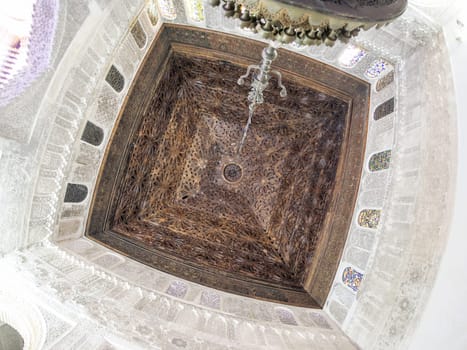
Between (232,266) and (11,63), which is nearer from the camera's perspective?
(11,63)

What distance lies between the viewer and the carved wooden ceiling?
3.71 m

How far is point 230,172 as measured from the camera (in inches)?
193

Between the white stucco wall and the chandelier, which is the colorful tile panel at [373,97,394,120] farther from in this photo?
the chandelier

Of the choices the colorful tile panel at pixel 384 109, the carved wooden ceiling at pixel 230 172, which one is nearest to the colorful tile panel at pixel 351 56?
the carved wooden ceiling at pixel 230 172

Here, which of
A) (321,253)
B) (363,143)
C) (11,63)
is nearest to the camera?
(11,63)

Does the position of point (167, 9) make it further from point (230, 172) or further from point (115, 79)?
point (230, 172)

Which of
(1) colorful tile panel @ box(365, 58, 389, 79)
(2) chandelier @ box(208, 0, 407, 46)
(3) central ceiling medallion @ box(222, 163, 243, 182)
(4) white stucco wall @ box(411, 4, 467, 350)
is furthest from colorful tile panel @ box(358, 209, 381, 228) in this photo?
(2) chandelier @ box(208, 0, 407, 46)

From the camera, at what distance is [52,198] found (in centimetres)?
307

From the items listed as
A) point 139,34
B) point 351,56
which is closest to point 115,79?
point 139,34

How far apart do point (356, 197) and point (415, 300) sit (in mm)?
1425

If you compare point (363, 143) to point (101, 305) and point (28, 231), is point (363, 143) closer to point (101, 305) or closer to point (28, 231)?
point (101, 305)

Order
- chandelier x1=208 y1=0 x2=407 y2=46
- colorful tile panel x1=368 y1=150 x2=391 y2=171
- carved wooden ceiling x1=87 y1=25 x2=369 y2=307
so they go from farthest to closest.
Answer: carved wooden ceiling x1=87 y1=25 x2=369 y2=307 < colorful tile panel x1=368 y1=150 x2=391 y2=171 < chandelier x1=208 y1=0 x2=407 y2=46

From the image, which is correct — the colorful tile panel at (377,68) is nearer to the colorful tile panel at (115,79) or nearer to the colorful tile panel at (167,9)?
the colorful tile panel at (167,9)

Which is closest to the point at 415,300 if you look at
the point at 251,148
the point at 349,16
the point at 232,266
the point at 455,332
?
the point at 455,332
